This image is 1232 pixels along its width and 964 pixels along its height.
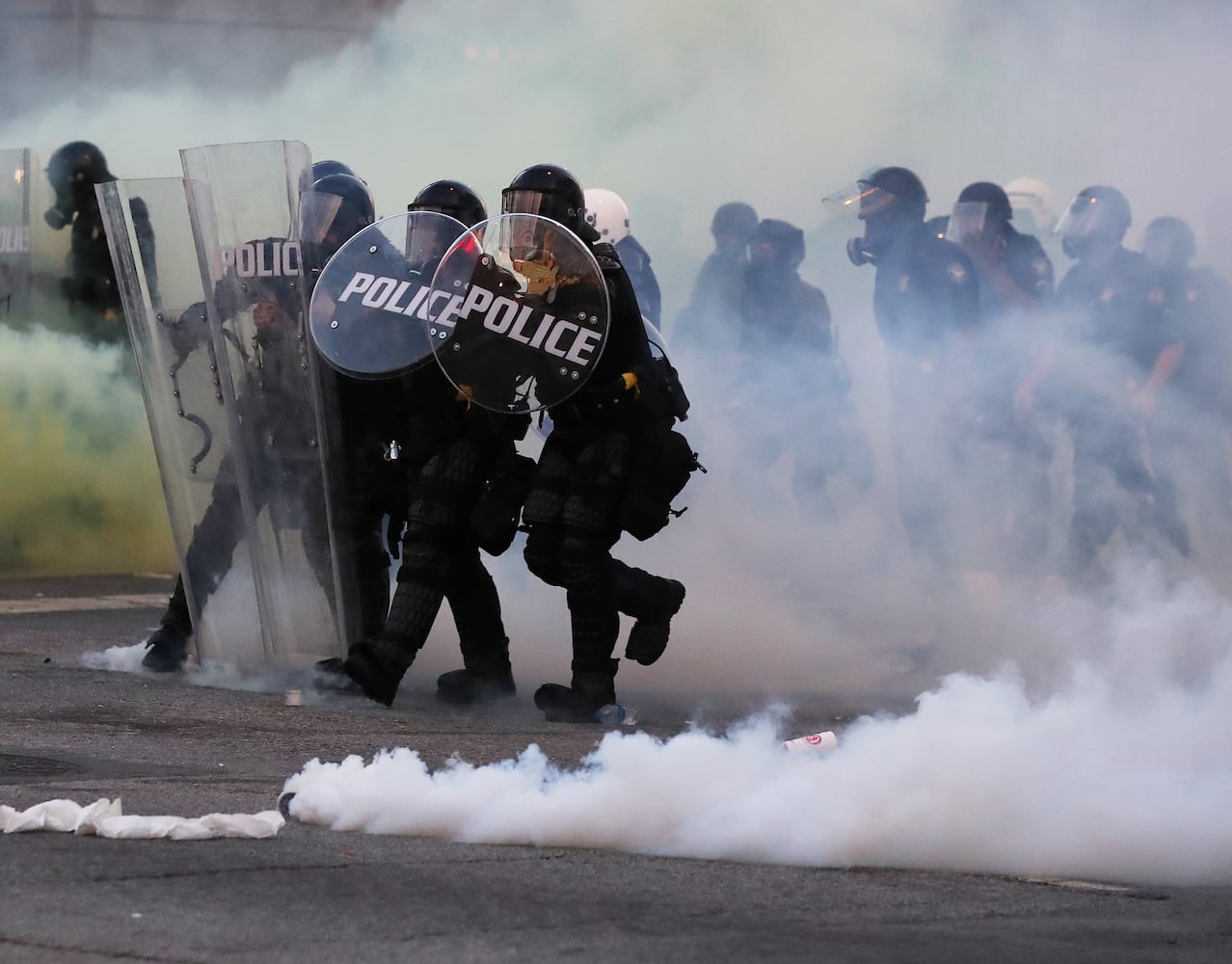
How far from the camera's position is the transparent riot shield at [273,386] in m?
6.52

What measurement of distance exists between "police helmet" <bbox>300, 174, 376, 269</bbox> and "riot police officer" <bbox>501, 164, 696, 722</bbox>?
57 centimetres

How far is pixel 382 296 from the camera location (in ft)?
20.7

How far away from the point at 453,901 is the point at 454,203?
11.5ft

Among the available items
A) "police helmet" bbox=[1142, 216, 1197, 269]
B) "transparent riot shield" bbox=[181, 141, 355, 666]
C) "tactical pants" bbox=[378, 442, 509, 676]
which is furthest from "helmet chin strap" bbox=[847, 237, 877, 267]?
"transparent riot shield" bbox=[181, 141, 355, 666]

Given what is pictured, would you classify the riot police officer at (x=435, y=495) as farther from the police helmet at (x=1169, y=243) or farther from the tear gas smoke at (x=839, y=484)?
the police helmet at (x=1169, y=243)

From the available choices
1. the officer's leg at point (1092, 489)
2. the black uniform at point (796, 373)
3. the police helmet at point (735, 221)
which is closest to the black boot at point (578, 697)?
the black uniform at point (796, 373)

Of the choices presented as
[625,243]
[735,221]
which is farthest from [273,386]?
[735,221]

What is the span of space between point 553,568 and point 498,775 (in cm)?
199

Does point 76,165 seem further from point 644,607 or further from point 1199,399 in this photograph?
point 644,607

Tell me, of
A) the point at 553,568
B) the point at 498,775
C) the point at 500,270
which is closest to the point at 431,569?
the point at 553,568

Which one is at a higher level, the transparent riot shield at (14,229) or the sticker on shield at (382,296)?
the transparent riot shield at (14,229)

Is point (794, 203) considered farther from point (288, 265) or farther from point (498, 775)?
point (498, 775)

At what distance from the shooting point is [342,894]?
148 inches

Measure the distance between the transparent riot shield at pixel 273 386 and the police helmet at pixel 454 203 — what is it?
1.50 ft
